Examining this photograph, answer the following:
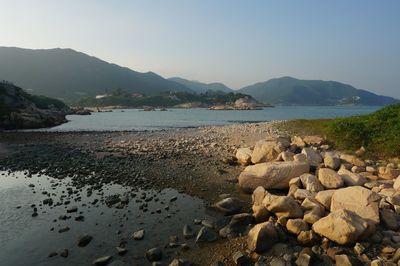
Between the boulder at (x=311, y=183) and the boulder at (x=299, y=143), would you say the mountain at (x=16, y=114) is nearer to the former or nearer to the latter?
the boulder at (x=299, y=143)

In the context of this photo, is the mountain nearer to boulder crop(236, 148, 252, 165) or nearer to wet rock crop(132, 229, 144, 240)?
boulder crop(236, 148, 252, 165)

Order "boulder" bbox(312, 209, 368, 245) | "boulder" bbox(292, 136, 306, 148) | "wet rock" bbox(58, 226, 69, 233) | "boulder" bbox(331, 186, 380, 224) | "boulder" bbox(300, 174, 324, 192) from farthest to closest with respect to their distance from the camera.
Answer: "boulder" bbox(292, 136, 306, 148) < "boulder" bbox(300, 174, 324, 192) < "wet rock" bbox(58, 226, 69, 233) < "boulder" bbox(331, 186, 380, 224) < "boulder" bbox(312, 209, 368, 245)

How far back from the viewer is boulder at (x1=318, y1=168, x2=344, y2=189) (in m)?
14.5

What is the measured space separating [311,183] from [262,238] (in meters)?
5.30

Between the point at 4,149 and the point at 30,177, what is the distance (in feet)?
49.1

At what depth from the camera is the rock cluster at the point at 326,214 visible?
31.6ft

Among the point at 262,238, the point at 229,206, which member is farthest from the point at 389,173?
the point at 262,238

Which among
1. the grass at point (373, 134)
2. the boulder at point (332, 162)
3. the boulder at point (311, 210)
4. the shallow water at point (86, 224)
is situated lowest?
the shallow water at point (86, 224)

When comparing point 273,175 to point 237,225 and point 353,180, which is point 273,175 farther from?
point 237,225

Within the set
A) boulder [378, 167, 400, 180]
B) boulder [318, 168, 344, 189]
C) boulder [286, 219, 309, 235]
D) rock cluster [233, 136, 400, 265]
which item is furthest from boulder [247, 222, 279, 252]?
boulder [378, 167, 400, 180]

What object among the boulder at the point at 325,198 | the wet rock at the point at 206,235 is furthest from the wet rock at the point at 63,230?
the boulder at the point at 325,198

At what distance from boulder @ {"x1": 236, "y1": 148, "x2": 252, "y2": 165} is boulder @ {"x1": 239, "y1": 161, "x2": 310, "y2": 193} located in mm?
4684

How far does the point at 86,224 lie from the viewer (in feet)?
41.3

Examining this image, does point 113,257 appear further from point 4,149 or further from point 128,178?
point 4,149
